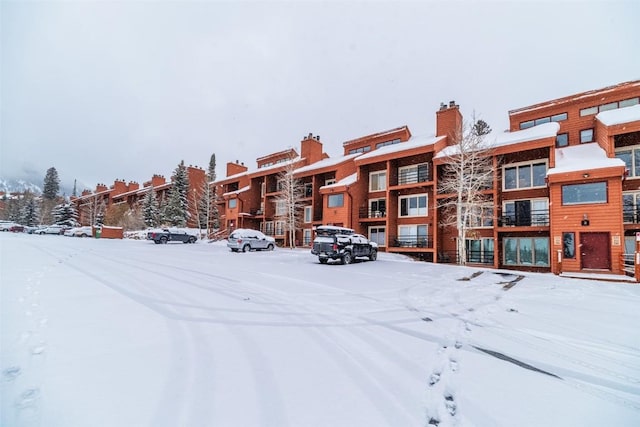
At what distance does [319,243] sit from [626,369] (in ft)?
43.1

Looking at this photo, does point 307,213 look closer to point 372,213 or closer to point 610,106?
point 372,213

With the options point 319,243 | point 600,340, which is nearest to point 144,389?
point 600,340

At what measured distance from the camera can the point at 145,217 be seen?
46.2 metres

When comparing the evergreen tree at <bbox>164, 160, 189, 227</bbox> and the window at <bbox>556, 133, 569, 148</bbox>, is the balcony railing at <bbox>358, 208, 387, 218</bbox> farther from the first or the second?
the evergreen tree at <bbox>164, 160, 189, 227</bbox>

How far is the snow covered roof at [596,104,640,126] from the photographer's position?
17.1m

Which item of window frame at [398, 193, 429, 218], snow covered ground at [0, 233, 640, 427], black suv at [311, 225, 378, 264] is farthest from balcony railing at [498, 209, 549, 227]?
snow covered ground at [0, 233, 640, 427]

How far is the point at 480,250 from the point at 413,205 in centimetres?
588

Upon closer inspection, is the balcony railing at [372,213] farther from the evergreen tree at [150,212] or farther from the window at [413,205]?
the evergreen tree at [150,212]

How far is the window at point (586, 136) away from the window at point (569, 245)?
8.74 m

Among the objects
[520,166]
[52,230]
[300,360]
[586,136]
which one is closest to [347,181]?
[520,166]

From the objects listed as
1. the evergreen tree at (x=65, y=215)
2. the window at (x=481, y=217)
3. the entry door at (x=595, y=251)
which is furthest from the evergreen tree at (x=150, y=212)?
the entry door at (x=595, y=251)

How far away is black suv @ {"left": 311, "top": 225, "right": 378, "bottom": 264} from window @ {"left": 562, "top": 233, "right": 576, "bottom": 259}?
37.0 feet

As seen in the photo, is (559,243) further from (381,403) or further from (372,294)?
(381,403)

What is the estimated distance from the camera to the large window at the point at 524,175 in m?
20.0
